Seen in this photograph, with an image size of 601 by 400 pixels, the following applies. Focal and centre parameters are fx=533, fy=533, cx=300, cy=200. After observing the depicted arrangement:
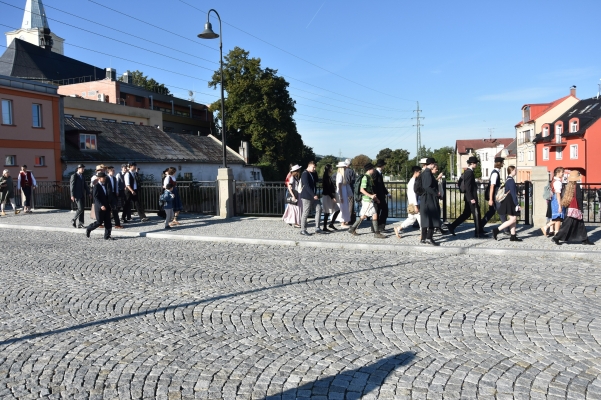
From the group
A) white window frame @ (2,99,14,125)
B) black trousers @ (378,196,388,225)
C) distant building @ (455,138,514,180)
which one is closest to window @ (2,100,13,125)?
white window frame @ (2,99,14,125)

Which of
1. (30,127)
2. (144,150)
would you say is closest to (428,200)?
(30,127)

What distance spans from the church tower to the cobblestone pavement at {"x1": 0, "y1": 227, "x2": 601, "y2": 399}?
3643 inches

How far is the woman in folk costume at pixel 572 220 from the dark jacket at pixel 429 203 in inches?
95.9

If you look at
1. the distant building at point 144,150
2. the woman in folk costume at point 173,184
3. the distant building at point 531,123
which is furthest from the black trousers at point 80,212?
the distant building at point 531,123

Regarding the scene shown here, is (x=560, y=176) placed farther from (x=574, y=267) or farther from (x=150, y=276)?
(x=150, y=276)

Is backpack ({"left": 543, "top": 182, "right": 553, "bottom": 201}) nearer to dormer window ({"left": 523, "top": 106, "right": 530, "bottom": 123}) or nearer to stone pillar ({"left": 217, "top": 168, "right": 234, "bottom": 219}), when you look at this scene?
stone pillar ({"left": 217, "top": 168, "right": 234, "bottom": 219})

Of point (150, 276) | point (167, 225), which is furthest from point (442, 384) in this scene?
point (167, 225)

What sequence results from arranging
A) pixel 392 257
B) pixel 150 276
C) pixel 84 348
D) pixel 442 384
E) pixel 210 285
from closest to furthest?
pixel 442 384, pixel 84 348, pixel 210 285, pixel 150 276, pixel 392 257

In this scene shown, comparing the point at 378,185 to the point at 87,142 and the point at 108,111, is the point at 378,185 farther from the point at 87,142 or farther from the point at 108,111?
the point at 108,111

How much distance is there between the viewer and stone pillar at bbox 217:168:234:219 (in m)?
17.2

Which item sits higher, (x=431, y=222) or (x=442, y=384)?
(x=431, y=222)

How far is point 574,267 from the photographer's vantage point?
29.0 feet

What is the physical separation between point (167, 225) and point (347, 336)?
34.2ft

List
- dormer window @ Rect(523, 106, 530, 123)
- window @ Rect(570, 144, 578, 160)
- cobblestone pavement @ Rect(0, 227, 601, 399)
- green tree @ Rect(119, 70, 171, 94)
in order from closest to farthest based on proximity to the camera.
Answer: cobblestone pavement @ Rect(0, 227, 601, 399), window @ Rect(570, 144, 578, 160), dormer window @ Rect(523, 106, 530, 123), green tree @ Rect(119, 70, 171, 94)
